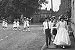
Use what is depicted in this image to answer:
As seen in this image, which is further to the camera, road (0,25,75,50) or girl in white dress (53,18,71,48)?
road (0,25,75,50)

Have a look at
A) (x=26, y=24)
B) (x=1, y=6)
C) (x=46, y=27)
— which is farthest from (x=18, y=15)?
(x=46, y=27)

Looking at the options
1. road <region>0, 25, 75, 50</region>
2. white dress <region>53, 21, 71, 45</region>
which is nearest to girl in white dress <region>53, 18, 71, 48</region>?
white dress <region>53, 21, 71, 45</region>

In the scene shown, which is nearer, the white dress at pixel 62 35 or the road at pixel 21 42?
the white dress at pixel 62 35

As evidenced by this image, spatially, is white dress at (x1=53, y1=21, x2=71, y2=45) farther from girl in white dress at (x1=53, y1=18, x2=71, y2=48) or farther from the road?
the road

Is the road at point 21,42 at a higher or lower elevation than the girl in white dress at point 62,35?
lower

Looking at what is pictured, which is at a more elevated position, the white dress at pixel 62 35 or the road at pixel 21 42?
the white dress at pixel 62 35

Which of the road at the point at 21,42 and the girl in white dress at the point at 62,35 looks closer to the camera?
the girl in white dress at the point at 62,35

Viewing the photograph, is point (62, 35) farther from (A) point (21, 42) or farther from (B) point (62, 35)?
(A) point (21, 42)

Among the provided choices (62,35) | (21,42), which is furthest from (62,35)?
(21,42)

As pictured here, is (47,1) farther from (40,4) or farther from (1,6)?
(1,6)

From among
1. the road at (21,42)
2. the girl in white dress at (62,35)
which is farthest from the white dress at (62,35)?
the road at (21,42)

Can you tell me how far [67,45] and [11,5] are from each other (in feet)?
141

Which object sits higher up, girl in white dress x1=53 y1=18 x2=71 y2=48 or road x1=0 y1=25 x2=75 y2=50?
girl in white dress x1=53 y1=18 x2=71 y2=48

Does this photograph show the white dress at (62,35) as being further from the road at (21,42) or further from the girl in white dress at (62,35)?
the road at (21,42)
